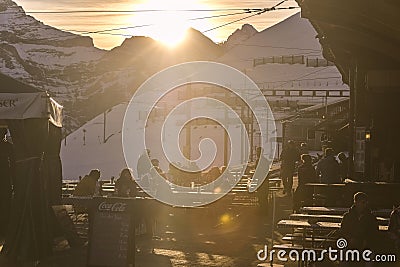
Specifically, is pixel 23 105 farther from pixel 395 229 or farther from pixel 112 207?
pixel 395 229

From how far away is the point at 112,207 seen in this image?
10922 millimetres

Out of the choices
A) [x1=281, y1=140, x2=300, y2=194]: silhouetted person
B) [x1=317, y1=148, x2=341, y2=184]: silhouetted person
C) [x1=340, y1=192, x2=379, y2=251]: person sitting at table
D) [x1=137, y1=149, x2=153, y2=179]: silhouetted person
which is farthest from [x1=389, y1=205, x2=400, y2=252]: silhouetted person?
[x1=281, y1=140, x2=300, y2=194]: silhouetted person

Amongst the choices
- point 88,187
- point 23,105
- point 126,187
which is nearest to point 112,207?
point 23,105

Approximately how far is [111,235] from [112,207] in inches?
14.5

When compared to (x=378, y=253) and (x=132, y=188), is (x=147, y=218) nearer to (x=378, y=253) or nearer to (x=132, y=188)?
(x=132, y=188)

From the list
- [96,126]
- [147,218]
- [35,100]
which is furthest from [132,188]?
[96,126]

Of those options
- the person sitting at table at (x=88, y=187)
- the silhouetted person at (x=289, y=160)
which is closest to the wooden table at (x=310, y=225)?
the person sitting at table at (x=88, y=187)

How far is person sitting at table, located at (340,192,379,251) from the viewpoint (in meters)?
9.73

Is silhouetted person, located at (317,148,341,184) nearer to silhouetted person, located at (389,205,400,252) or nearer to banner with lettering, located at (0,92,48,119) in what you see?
silhouetted person, located at (389,205,400,252)

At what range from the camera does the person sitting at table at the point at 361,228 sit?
9734 mm

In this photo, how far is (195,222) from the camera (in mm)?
16766

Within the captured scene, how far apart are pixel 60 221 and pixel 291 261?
347cm

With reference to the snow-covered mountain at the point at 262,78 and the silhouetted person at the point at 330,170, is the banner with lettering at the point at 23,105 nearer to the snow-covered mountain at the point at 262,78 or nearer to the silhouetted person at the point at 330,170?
the silhouetted person at the point at 330,170

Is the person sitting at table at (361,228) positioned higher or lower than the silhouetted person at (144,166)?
lower
